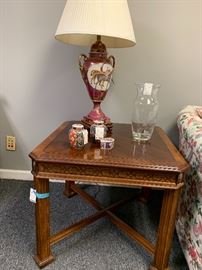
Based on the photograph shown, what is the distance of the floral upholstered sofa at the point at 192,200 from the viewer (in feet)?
3.19

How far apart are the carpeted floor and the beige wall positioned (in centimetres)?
49

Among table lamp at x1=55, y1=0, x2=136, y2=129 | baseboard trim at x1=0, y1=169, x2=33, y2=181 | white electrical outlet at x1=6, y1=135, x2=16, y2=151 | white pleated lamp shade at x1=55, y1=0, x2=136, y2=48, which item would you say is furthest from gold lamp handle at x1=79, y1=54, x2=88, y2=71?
baseboard trim at x1=0, y1=169, x2=33, y2=181

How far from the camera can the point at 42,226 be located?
1.05 metres

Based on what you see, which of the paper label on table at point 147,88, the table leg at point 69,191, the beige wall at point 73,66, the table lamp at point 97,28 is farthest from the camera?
the table leg at point 69,191

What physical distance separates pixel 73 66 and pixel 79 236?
107 centimetres

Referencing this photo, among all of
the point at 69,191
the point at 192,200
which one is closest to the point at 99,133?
the point at 192,200

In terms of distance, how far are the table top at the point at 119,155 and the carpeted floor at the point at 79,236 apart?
1.76ft

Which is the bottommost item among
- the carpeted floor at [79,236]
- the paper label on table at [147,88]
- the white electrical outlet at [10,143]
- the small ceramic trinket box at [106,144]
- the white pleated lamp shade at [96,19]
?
the carpeted floor at [79,236]

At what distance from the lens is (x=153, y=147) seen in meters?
1.15

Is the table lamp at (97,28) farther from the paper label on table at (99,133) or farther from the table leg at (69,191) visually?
the table leg at (69,191)

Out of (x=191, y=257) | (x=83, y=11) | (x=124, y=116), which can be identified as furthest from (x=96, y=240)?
(x=83, y=11)

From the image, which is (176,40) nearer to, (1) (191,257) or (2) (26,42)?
(2) (26,42)

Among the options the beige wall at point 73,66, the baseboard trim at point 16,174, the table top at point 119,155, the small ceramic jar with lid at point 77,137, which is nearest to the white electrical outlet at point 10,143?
the beige wall at point 73,66

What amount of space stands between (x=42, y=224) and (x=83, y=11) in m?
0.95
